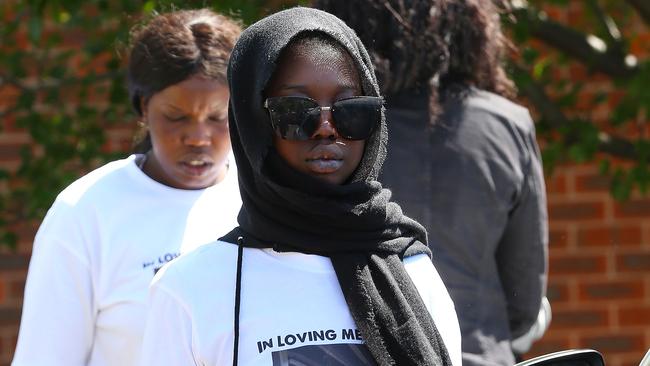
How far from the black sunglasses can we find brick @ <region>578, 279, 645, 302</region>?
152 inches

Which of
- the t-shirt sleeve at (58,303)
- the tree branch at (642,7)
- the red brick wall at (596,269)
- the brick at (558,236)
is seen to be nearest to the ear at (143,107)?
the t-shirt sleeve at (58,303)

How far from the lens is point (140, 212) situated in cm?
284

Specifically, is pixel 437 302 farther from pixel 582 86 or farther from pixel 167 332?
pixel 582 86

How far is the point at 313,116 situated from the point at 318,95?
5 cm

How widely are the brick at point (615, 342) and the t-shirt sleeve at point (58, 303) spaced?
3.54 meters

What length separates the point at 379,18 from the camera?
308 centimetres

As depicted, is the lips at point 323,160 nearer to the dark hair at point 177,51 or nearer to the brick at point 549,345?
the dark hair at point 177,51

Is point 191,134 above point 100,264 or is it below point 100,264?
above

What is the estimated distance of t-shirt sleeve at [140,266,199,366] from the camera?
6.85ft

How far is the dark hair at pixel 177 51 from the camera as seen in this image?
2.96 m

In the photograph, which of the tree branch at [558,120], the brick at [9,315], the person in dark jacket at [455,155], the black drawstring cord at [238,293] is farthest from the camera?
the brick at [9,315]

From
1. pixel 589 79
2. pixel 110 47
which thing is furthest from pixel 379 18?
pixel 589 79

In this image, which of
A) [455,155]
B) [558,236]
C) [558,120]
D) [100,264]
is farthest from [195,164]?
[558,236]

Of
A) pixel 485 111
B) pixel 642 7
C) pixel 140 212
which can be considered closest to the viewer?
pixel 140 212
